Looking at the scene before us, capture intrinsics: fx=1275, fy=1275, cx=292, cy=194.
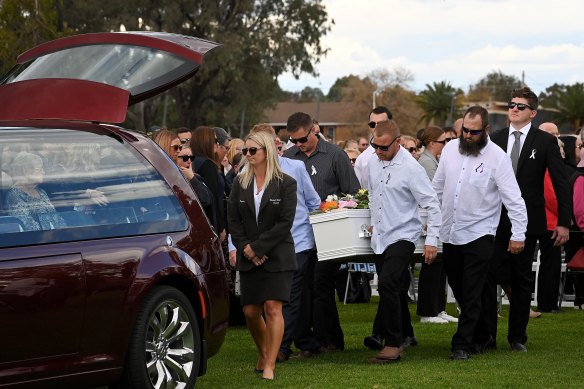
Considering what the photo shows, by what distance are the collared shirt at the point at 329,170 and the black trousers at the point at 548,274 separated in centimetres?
441

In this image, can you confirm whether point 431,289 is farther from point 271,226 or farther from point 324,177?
point 271,226

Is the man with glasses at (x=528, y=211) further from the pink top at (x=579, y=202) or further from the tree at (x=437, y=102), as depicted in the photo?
the tree at (x=437, y=102)

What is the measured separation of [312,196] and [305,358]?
139 centimetres

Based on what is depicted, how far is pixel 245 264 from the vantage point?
31.0 ft

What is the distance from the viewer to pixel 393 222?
1021cm

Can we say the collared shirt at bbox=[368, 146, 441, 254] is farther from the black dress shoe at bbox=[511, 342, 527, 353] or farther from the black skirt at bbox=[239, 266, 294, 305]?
the black dress shoe at bbox=[511, 342, 527, 353]

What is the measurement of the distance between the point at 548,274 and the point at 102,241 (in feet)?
28.9

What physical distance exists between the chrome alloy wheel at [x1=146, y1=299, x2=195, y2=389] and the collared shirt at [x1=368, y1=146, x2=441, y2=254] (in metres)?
2.69

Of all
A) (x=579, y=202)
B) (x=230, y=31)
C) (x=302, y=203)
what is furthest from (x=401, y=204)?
(x=230, y=31)

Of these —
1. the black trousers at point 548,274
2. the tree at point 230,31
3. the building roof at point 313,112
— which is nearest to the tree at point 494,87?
the building roof at point 313,112

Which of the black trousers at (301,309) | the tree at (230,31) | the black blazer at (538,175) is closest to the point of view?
the black trousers at (301,309)

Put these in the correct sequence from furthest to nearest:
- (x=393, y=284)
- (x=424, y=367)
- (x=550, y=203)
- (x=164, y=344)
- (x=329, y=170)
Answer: (x=550, y=203) < (x=329, y=170) < (x=393, y=284) < (x=424, y=367) < (x=164, y=344)

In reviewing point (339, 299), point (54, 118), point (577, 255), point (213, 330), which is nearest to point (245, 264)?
point (213, 330)

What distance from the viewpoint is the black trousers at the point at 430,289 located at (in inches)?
538
